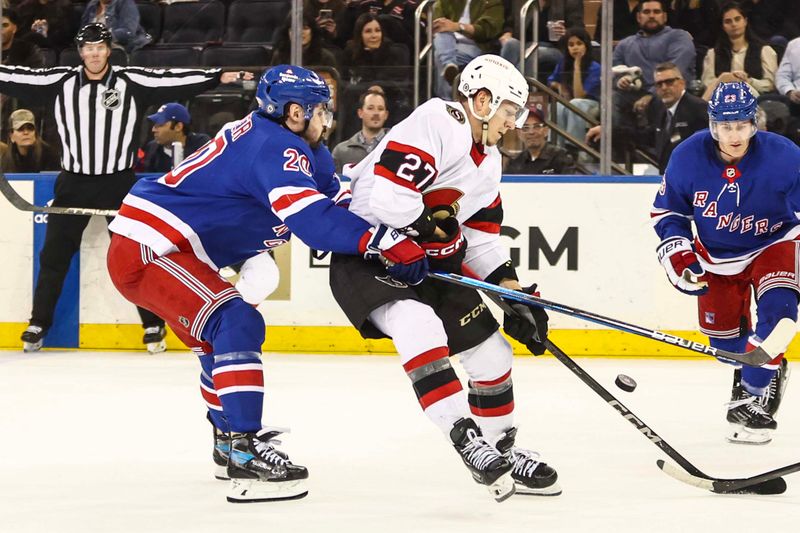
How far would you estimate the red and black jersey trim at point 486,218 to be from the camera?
3.58 meters

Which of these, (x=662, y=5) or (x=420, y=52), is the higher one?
(x=662, y=5)

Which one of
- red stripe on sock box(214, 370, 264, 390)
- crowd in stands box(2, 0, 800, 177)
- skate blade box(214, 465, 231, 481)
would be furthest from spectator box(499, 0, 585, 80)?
red stripe on sock box(214, 370, 264, 390)

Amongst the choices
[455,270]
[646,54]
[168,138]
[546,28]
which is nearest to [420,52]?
[546,28]

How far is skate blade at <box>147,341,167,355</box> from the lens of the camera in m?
6.50

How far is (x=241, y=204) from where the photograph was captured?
3.37m

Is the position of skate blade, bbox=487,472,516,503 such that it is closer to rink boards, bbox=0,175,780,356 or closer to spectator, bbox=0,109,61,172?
rink boards, bbox=0,175,780,356

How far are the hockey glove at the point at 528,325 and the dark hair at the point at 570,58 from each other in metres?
3.14

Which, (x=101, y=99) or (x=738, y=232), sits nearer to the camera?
(x=738, y=232)

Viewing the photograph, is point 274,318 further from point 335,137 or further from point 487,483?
point 487,483

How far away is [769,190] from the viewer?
422cm

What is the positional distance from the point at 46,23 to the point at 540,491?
4710 mm

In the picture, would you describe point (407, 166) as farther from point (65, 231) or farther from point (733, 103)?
point (65, 231)

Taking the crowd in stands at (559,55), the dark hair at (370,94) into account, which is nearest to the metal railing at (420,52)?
the crowd in stands at (559,55)

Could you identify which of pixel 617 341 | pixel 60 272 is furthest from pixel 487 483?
pixel 60 272
